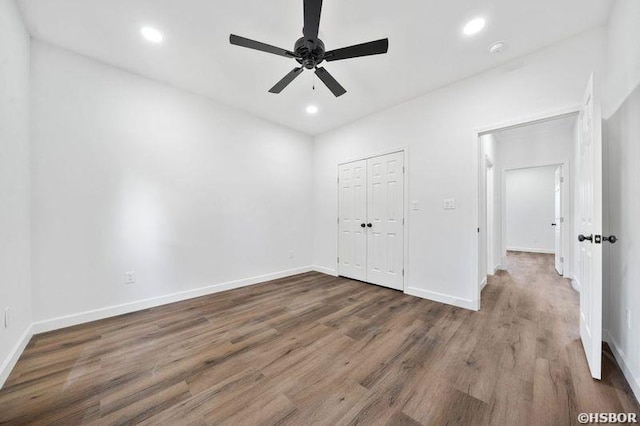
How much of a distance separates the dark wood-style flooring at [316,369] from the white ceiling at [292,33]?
9.09ft

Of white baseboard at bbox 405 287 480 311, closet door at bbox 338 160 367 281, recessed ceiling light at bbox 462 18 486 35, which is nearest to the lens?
recessed ceiling light at bbox 462 18 486 35

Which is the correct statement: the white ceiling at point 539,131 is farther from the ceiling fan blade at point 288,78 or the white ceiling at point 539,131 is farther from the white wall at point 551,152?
the ceiling fan blade at point 288,78

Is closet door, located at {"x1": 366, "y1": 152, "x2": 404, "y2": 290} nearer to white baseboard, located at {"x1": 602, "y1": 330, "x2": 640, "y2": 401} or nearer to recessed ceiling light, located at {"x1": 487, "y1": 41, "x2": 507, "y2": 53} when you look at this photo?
recessed ceiling light, located at {"x1": 487, "y1": 41, "x2": 507, "y2": 53}

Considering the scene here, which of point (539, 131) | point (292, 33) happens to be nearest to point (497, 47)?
point (292, 33)

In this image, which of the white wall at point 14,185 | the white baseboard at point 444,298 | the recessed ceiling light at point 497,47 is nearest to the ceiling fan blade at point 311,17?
the recessed ceiling light at point 497,47

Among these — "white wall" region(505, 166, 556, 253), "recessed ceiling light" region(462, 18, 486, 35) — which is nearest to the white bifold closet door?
"recessed ceiling light" region(462, 18, 486, 35)

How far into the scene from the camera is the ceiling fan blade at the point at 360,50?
70.7 inches

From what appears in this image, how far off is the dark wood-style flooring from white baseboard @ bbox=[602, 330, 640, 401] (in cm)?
5

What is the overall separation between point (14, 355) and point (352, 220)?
3.89m

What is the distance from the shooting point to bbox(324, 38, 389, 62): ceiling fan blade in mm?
1797

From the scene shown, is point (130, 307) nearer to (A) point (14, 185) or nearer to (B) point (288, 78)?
(A) point (14, 185)

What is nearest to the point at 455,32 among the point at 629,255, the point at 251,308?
the point at 629,255

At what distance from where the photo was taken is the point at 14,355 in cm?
179

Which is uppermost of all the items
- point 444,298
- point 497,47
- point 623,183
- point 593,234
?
point 497,47
